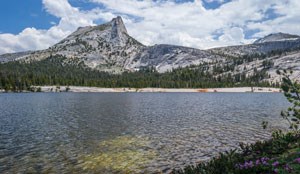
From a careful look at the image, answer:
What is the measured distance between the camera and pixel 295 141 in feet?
63.0

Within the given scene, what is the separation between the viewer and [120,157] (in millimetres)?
25984

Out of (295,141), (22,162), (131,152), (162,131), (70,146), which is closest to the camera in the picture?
(295,141)

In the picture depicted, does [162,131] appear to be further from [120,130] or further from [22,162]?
[22,162]

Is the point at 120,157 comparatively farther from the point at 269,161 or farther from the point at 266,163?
the point at 266,163

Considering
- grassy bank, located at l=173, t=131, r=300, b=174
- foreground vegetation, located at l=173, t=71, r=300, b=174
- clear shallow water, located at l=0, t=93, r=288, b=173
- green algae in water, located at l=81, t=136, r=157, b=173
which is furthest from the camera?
clear shallow water, located at l=0, t=93, r=288, b=173

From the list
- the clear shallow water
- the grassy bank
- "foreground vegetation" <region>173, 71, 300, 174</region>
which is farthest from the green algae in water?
the grassy bank

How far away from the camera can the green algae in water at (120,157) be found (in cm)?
2286

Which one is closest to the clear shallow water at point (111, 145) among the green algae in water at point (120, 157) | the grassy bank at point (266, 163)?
the green algae in water at point (120, 157)

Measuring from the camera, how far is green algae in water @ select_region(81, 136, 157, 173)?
75.0 ft

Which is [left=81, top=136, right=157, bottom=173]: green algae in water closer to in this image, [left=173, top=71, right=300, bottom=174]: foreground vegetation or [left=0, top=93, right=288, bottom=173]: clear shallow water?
[left=0, top=93, right=288, bottom=173]: clear shallow water

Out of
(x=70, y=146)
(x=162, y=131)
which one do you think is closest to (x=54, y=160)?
(x=70, y=146)

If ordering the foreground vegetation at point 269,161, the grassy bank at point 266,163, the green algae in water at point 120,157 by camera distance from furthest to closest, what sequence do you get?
1. the green algae in water at point 120,157
2. the foreground vegetation at point 269,161
3. the grassy bank at point 266,163

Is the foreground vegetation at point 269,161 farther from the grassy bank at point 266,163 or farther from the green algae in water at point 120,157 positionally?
the green algae in water at point 120,157

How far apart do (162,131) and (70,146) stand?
48.0 feet
